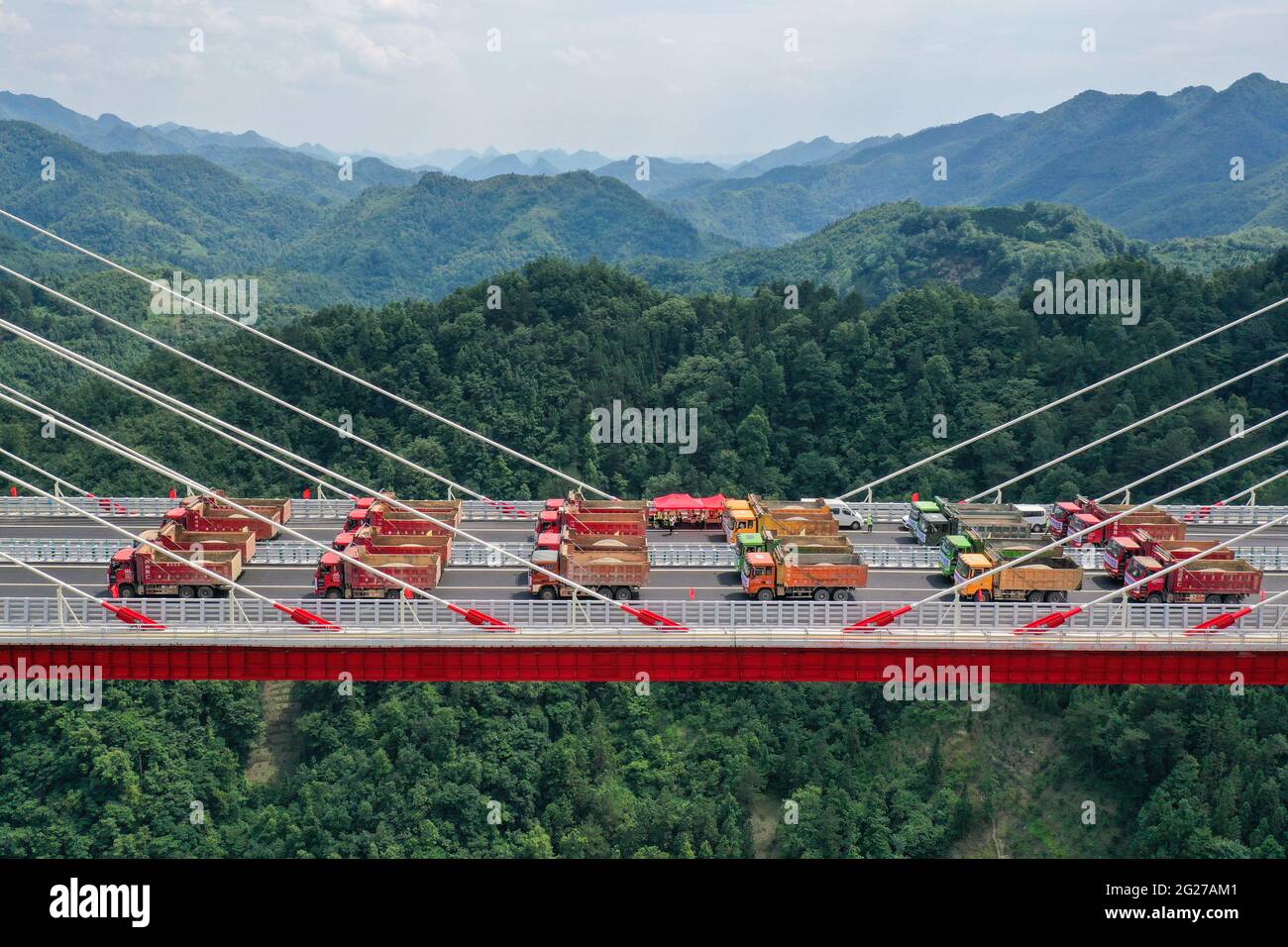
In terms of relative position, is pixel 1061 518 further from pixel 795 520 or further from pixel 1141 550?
pixel 795 520

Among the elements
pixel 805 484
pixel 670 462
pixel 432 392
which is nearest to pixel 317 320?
pixel 432 392

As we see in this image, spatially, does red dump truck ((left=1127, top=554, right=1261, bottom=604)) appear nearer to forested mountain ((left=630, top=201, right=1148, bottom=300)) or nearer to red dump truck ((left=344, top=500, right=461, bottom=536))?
red dump truck ((left=344, top=500, right=461, bottom=536))

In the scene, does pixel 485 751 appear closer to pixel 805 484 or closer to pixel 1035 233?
pixel 805 484

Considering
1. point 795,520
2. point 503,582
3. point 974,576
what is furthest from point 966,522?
point 503,582

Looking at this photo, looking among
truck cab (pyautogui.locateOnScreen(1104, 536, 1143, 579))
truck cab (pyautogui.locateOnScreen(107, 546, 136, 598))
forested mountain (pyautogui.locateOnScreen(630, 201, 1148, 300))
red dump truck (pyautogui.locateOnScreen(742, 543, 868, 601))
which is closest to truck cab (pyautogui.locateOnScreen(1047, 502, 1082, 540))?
truck cab (pyautogui.locateOnScreen(1104, 536, 1143, 579))

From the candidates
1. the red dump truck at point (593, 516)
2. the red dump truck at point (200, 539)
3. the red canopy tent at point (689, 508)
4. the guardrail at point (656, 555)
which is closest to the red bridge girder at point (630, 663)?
the red dump truck at point (200, 539)

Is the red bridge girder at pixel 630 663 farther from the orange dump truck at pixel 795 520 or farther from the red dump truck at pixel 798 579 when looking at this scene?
the orange dump truck at pixel 795 520
